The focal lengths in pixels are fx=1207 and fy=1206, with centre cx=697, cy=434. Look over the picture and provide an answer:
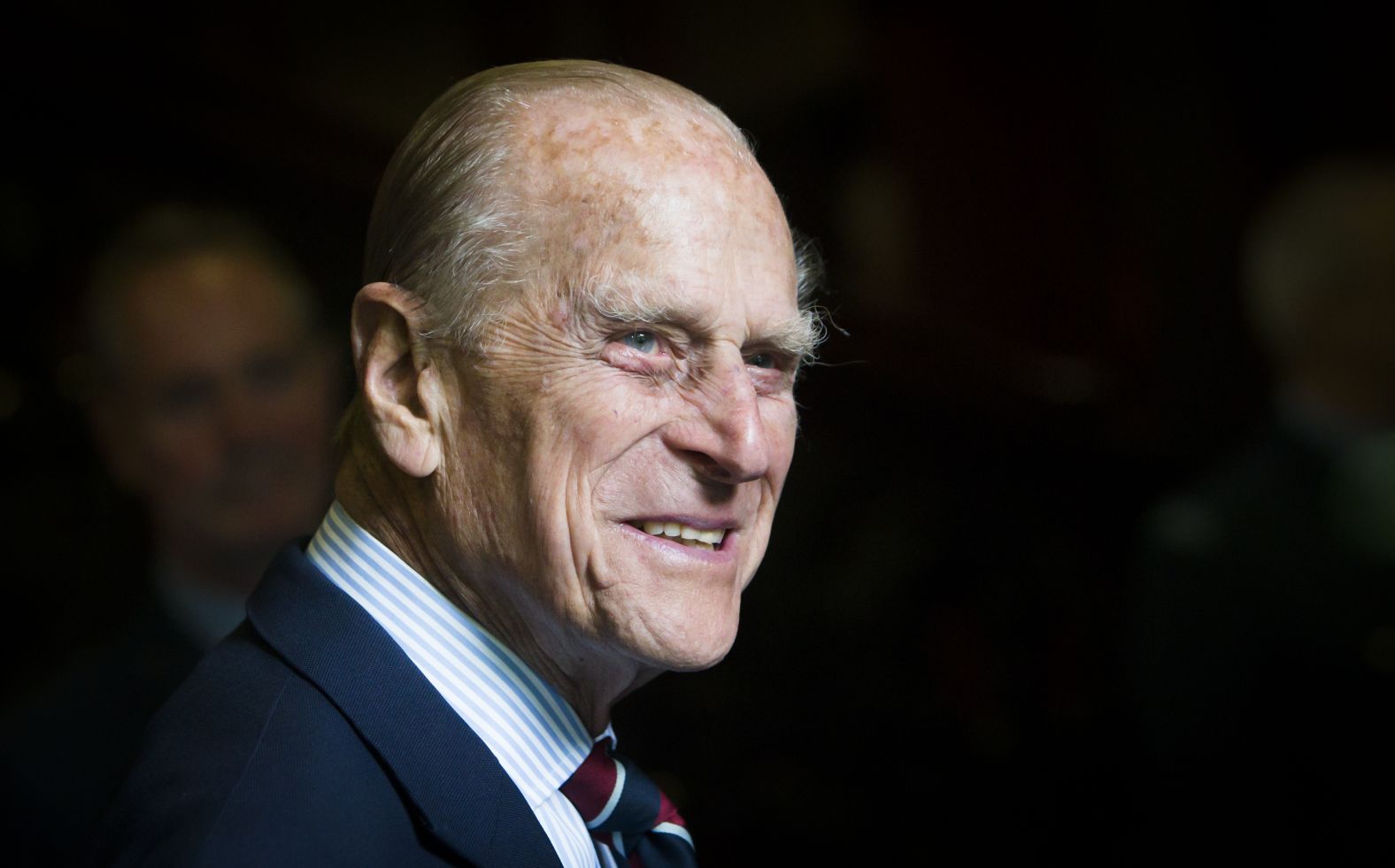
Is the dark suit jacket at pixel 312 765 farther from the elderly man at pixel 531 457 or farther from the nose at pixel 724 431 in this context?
the nose at pixel 724 431

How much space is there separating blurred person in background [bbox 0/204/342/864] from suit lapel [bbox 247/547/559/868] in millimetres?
753

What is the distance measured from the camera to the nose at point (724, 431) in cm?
125

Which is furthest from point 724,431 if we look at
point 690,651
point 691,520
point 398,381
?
point 398,381

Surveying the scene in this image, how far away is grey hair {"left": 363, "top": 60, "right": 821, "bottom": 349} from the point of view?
4.06 feet

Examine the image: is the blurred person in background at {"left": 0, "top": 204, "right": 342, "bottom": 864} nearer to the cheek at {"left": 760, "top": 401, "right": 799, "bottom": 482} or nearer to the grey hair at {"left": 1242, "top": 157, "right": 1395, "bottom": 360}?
the cheek at {"left": 760, "top": 401, "right": 799, "bottom": 482}

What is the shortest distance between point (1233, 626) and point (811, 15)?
1540 millimetres

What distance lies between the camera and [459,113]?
51.4 inches

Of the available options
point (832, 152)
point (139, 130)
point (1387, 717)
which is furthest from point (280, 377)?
point (1387, 717)

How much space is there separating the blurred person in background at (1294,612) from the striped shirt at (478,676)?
5.03ft

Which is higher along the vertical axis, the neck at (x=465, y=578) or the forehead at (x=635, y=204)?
the forehead at (x=635, y=204)

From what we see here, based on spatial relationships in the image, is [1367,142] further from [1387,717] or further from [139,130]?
[139,130]

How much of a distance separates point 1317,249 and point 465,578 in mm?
2101

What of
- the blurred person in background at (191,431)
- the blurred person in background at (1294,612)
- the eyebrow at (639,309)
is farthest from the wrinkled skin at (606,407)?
the blurred person in background at (1294,612)

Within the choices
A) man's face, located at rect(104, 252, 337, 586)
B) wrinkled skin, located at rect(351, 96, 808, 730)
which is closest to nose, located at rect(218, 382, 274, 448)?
man's face, located at rect(104, 252, 337, 586)
